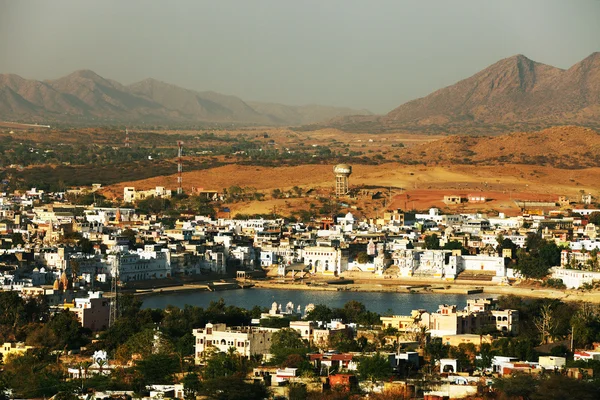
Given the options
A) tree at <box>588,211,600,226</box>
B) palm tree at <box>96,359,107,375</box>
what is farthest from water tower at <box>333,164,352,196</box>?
palm tree at <box>96,359,107,375</box>

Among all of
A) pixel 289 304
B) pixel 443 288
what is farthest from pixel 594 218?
pixel 289 304

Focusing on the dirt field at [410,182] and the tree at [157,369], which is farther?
the dirt field at [410,182]

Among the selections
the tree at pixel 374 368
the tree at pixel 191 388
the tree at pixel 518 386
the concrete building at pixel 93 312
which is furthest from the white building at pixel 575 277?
→ the tree at pixel 191 388

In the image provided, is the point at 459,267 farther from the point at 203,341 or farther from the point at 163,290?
the point at 203,341

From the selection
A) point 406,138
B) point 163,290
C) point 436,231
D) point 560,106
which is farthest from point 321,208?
point 560,106

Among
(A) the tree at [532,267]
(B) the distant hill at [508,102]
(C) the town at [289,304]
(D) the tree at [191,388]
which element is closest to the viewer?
(D) the tree at [191,388]

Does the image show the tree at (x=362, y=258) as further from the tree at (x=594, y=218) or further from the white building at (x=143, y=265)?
the tree at (x=594, y=218)
